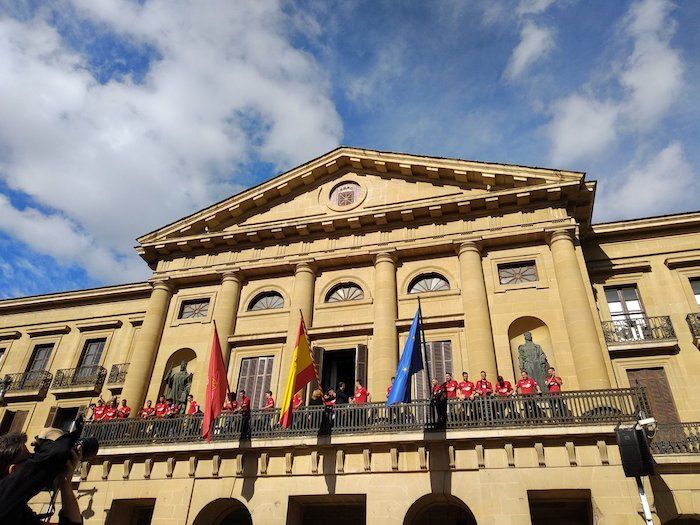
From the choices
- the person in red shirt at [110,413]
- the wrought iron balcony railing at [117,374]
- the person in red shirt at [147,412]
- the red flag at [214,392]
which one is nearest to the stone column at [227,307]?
the person in red shirt at [147,412]

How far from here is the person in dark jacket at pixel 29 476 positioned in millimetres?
3041

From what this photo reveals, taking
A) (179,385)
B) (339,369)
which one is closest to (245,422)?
(339,369)

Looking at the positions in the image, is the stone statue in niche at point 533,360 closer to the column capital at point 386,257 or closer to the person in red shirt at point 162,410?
the column capital at point 386,257

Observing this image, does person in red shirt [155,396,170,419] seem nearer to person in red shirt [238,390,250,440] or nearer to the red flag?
the red flag

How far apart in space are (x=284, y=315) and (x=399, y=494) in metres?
8.70

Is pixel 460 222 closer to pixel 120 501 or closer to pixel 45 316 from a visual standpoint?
pixel 120 501

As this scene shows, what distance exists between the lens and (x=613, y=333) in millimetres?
17703

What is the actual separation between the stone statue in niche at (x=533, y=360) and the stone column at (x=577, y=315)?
38.7 inches

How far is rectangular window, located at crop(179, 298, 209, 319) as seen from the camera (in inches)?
835

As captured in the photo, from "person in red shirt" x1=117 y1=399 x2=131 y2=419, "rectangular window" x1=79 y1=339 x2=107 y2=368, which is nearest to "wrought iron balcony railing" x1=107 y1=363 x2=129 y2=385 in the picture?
"rectangular window" x1=79 y1=339 x2=107 y2=368

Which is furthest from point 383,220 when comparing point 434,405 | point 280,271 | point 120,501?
point 120,501

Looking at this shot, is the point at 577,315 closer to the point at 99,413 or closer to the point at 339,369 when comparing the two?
the point at 339,369

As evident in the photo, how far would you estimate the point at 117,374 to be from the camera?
2238 cm

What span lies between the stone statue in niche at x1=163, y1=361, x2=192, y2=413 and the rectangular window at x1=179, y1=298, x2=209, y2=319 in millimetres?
2262
